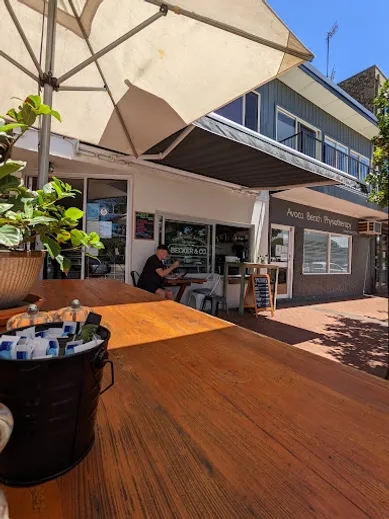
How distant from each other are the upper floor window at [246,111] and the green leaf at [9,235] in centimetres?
574

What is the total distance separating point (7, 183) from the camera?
30.4 inches

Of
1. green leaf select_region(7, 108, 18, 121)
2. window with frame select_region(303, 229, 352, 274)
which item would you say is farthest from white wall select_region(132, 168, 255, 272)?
green leaf select_region(7, 108, 18, 121)

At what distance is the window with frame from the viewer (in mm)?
8148

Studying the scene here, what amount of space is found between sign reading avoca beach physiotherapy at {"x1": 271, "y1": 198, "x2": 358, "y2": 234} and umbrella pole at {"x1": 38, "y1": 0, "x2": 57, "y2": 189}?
5995 mm

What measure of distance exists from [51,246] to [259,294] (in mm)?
5289

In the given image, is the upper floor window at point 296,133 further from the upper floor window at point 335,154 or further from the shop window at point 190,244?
the shop window at point 190,244

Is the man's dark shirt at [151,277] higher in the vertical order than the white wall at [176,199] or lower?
lower

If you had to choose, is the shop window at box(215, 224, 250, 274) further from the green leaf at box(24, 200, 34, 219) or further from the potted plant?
the green leaf at box(24, 200, 34, 219)

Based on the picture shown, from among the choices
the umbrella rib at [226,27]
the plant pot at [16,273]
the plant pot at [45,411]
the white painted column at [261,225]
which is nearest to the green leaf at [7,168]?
the plant pot at [16,273]

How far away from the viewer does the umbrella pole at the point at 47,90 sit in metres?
1.51

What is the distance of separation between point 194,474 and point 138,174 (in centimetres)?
477

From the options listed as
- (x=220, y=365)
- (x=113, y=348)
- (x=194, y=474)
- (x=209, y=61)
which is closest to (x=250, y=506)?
(x=194, y=474)

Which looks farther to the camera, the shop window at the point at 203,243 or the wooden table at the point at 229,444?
the shop window at the point at 203,243

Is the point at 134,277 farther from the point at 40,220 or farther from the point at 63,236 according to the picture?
the point at 40,220
